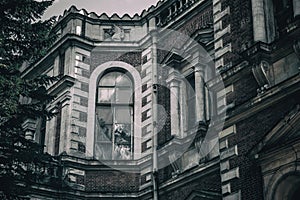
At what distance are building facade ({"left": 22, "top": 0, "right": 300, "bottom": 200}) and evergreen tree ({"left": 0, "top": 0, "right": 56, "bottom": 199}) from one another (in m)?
3.75

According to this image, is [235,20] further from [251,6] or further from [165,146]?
[165,146]

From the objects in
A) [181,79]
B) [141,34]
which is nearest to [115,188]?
[181,79]

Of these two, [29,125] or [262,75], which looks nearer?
[262,75]

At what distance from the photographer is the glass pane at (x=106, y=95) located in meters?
22.6

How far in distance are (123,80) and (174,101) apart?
128 inches

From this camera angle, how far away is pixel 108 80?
23.0 meters

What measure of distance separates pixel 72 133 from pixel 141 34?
14.5 feet

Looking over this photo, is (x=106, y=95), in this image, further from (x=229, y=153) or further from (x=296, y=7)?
(x=296, y=7)

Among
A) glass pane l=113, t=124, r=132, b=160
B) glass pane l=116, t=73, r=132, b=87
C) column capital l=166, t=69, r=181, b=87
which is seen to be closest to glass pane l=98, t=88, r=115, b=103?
glass pane l=116, t=73, r=132, b=87

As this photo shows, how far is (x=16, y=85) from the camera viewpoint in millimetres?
15641

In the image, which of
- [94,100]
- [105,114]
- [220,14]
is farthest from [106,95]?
[220,14]

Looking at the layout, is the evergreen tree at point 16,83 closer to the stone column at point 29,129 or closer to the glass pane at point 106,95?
the glass pane at point 106,95

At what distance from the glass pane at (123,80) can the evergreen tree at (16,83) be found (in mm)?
5753

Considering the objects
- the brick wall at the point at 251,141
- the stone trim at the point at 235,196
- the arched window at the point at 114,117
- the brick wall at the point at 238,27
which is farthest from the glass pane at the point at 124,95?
the stone trim at the point at 235,196
